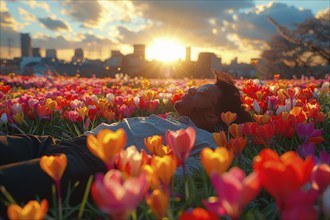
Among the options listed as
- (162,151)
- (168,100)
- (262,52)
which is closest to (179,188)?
(162,151)

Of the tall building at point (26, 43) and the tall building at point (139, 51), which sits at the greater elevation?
the tall building at point (26, 43)

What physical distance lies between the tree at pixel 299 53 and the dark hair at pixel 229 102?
23833mm

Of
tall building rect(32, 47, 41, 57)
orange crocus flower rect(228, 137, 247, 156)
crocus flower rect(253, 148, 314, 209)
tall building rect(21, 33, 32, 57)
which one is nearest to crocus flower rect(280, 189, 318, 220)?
crocus flower rect(253, 148, 314, 209)

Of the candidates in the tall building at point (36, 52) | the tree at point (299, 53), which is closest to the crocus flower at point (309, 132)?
the tree at point (299, 53)

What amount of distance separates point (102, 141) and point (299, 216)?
25.2 inches

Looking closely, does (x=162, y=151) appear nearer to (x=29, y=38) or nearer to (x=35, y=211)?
(x=35, y=211)

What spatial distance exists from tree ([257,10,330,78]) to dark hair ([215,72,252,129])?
2383 cm

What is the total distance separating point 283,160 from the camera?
2.93 ft

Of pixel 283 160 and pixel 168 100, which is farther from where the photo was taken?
pixel 168 100

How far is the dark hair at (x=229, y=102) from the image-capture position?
153 inches

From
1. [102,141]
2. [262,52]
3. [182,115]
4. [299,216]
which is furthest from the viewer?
[262,52]

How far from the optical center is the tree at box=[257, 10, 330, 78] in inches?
1166

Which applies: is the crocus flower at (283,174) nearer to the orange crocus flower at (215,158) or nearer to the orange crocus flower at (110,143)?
the orange crocus flower at (215,158)

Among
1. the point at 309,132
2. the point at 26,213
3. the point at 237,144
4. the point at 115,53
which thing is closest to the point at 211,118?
the point at 309,132
